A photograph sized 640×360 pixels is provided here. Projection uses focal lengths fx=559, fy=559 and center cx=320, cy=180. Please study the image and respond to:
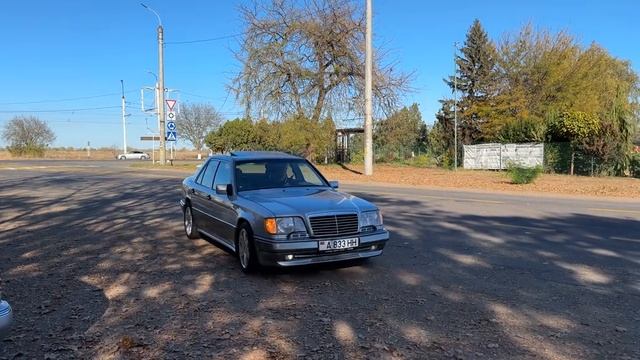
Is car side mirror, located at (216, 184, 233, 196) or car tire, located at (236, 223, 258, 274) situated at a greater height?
car side mirror, located at (216, 184, 233, 196)

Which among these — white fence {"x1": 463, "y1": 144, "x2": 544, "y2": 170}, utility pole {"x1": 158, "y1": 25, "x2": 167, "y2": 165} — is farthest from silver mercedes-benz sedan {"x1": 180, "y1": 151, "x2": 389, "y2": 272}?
utility pole {"x1": 158, "y1": 25, "x2": 167, "y2": 165}

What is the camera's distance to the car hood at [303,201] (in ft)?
20.9

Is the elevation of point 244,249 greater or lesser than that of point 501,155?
lesser

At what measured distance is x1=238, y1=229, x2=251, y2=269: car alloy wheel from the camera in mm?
6629

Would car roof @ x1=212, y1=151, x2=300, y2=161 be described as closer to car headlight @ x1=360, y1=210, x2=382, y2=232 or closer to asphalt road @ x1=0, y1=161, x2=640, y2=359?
asphalt road @ x1=0, y1=161, x2=640, y2=359

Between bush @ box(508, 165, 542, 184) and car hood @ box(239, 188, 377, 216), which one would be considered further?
bush @ box(508, 165, 542, 184)

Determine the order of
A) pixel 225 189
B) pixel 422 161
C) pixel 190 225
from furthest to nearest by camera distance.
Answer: pixel 422 161 → pixel 190 225 → pixel 225 189

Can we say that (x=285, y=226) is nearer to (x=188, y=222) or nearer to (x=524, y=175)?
(x=188, y=222)

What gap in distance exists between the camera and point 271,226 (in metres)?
6.23

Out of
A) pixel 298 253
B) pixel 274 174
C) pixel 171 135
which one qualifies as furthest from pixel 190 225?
pixel 171 135

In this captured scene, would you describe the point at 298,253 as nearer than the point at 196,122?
Yes

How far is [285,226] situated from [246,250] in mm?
736

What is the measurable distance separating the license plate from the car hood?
0.35 metres

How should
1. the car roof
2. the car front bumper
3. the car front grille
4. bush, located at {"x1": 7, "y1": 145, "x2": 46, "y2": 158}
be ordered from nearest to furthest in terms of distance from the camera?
1. the car front bumper
2. the car front grille
3. the car roof
4. bush, located at {"x1": 7, "y1": 145, "x2": 46, "y2": 158}
